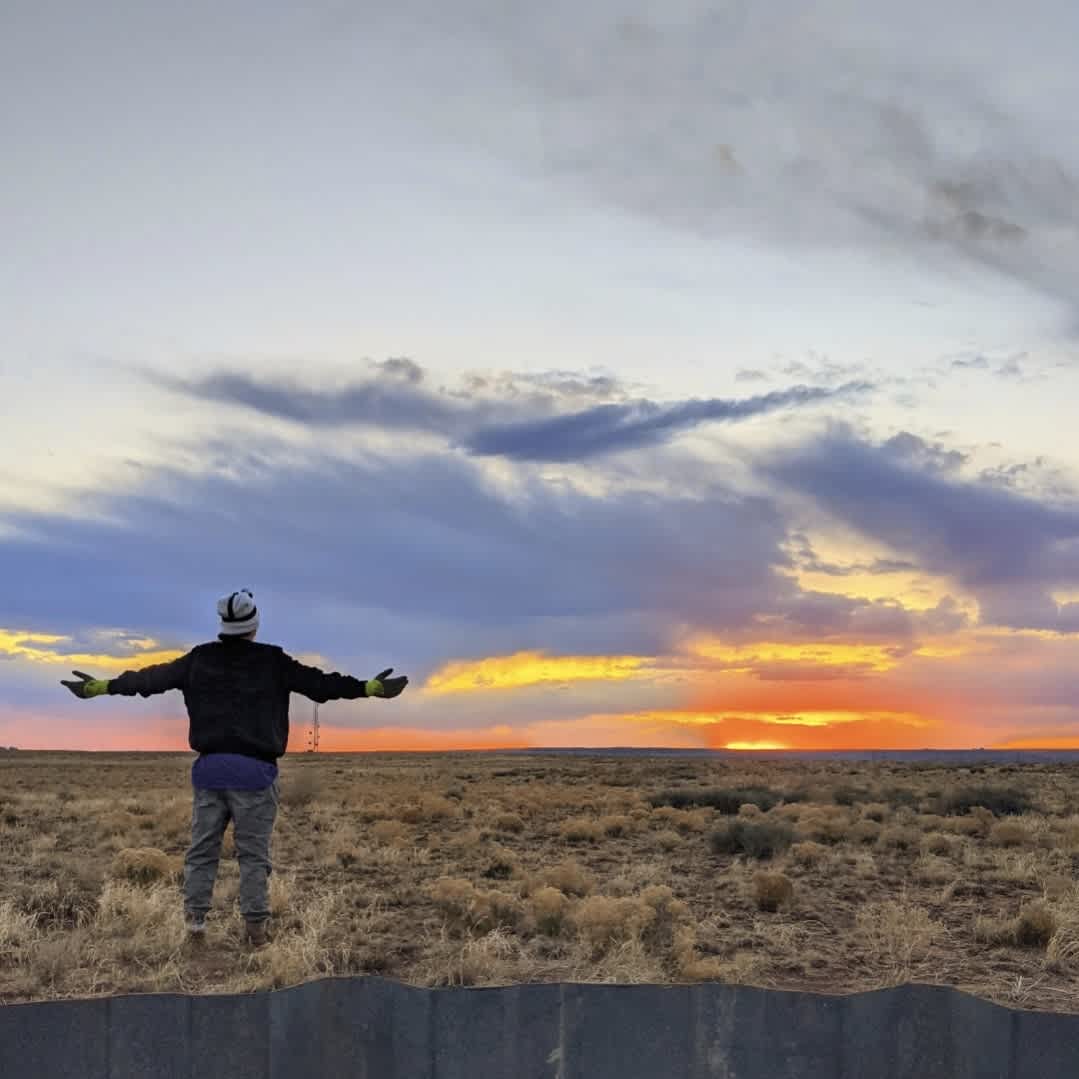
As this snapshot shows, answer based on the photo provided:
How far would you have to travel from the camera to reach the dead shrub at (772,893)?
1060cm

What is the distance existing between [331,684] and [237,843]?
1160mm

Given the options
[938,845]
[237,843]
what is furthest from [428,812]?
[237,843]

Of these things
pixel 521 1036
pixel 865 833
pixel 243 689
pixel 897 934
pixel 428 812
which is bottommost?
pixel 428 812

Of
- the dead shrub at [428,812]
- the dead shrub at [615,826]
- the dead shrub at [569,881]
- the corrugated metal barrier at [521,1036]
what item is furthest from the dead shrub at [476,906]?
the dead shrub at [428,812]

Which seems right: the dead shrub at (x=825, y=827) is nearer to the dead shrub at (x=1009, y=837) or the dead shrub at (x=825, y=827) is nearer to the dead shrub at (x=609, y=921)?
the dead shrub at (x=1009, y=837)

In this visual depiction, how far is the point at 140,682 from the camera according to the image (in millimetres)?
8070

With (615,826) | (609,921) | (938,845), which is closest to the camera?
(609,921)

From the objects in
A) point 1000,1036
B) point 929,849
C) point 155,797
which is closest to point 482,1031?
point 1000,1036

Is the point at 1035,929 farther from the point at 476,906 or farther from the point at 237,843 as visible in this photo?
the point at 237,843

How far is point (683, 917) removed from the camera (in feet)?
32.0

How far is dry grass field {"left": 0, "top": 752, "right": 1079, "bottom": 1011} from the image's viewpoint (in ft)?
25.4

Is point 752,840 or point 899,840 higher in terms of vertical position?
point 752,840

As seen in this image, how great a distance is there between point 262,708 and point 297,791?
53.3 feet

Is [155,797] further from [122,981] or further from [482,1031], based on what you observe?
[482,1031]
